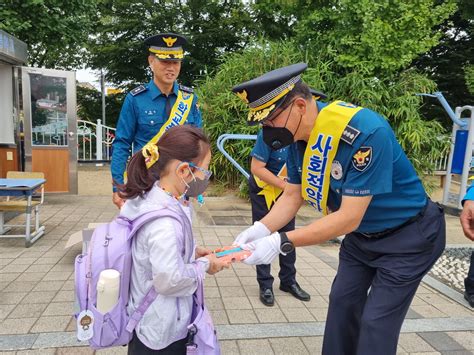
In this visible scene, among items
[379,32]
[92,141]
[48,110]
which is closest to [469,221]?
[379,32]

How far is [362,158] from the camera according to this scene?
5.31 ft

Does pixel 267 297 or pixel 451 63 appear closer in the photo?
pixel 267 297

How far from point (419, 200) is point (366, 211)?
0.27m

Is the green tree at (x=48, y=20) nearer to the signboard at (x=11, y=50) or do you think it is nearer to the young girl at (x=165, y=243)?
the signboard at (x=11, y=50)

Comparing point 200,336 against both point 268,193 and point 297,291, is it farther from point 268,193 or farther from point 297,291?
point 297,291

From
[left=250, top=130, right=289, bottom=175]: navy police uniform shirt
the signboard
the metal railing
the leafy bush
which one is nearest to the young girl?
[left=250, top=130, right=289, bottom=175]: navy police uniform shirt

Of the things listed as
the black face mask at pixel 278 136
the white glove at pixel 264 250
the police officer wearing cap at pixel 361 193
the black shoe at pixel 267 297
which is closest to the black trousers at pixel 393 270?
the police officer wearing cap at pixel 361 193

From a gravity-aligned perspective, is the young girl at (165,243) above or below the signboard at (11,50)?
below

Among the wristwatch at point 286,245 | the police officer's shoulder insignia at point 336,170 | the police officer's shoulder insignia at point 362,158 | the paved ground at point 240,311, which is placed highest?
the police officer's shoulder insignia at point 362,158

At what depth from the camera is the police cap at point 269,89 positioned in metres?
1.67

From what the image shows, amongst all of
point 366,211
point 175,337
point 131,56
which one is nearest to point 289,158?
point 366,211

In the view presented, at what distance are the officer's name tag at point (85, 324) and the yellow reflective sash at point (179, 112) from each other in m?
1.74

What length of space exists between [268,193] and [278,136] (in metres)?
1.49

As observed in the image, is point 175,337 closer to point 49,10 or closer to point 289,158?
point 289,158
